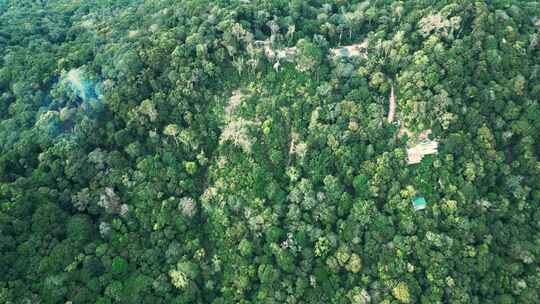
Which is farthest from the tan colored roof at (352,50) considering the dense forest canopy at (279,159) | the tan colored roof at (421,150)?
the tan colored roof at (421,150)

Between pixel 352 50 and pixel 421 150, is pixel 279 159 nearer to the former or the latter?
pixel 421 150

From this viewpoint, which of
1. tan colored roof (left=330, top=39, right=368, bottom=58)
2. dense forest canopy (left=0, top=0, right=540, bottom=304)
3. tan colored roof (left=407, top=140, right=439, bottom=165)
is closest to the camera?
dense forest canopy (left=0, top=0, right=540, bottom=304)

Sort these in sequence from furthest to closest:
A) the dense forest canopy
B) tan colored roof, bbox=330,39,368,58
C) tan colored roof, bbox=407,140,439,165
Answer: tan colored roof, bbox=330,39,368,58
tan colored roof, bbox=407,140,439,165
the dense forest canopy

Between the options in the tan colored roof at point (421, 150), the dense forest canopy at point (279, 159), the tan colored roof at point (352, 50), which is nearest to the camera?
the dense forest canopy at point (279, 159)

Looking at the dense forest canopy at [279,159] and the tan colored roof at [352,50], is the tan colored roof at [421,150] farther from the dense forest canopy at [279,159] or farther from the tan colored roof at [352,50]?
the tan colored roof at [352,50]

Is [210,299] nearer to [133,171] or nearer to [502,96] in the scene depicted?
[133,171]

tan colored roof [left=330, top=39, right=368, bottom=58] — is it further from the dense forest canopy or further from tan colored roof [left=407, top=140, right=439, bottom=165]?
tan colored roof [left=407, top=140, right=439, bottom=165]

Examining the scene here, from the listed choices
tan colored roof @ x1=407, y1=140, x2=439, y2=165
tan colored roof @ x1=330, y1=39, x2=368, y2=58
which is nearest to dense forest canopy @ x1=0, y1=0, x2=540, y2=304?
tan colored roof @ x1=407, y1=140, x2=439, y2=165

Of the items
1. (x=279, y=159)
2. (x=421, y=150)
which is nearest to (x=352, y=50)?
(x=421, y=150)

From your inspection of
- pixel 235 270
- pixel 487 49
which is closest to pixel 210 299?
pixel 235 270
